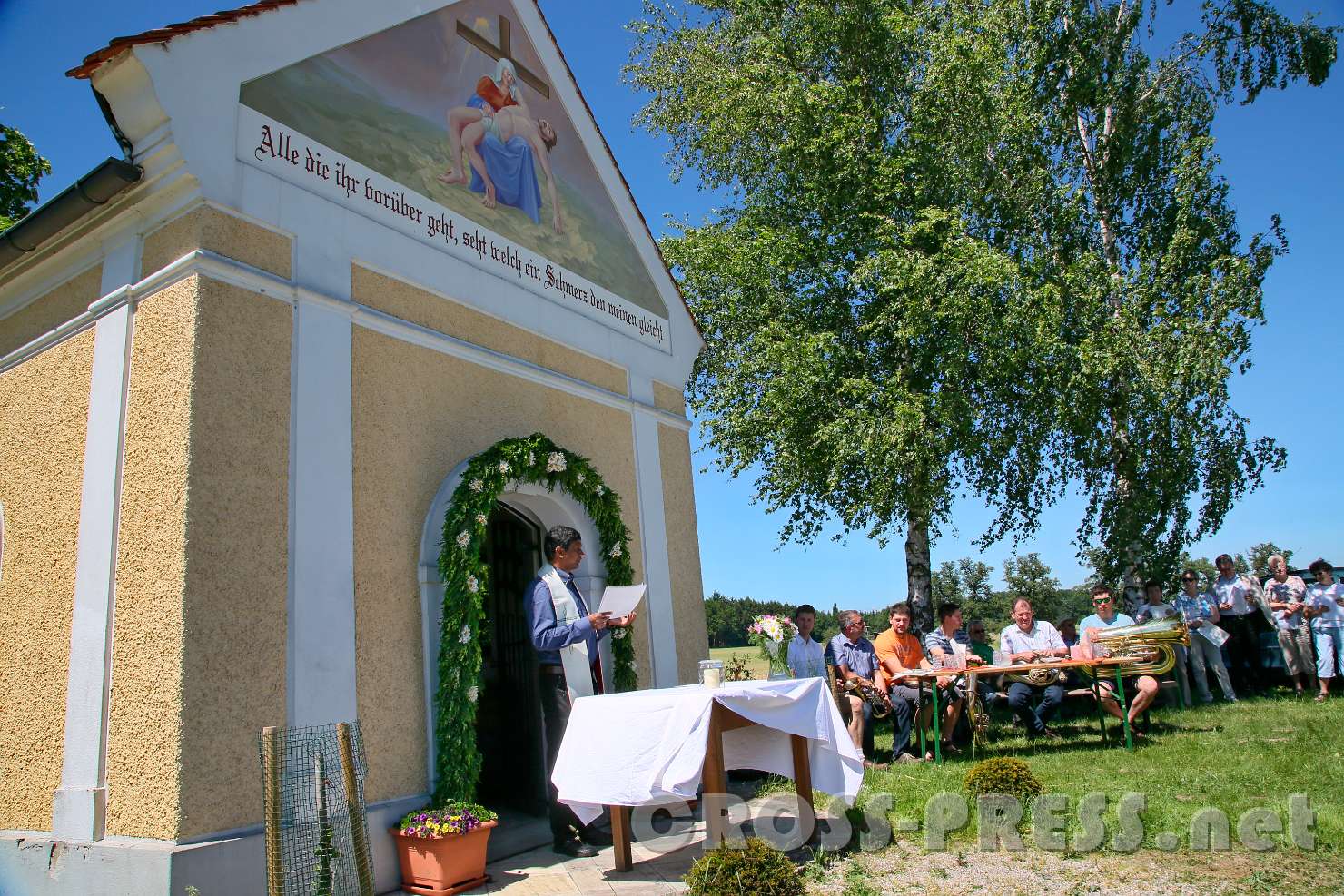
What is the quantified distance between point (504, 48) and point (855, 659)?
21.3ft

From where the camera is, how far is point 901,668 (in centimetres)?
845

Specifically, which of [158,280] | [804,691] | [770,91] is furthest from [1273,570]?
[158,280]

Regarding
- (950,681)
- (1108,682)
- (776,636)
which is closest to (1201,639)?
(1108,682)

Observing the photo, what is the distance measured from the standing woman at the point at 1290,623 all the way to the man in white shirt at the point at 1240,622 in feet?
1.15

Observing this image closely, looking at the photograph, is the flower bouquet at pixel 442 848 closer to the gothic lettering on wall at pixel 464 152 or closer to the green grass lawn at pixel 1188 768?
the green grass lawn at pixel 1188 768

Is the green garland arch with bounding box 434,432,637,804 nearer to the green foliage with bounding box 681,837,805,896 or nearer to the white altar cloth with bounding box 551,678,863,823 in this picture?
the white altar cloth with bounding box 551,678,863,823

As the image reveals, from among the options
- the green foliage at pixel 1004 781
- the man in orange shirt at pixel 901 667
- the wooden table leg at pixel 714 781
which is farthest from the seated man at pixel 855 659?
the wooden table leg at pixel 714 781

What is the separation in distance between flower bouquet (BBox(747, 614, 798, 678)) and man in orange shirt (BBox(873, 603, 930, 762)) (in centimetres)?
90

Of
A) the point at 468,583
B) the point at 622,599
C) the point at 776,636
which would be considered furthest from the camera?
the point at 776,636

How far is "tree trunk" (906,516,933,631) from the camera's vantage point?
577 inches

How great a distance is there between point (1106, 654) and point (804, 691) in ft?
13.6

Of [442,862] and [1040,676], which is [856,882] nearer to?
[442,862]

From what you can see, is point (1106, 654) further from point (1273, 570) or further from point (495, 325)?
point (495, 325)

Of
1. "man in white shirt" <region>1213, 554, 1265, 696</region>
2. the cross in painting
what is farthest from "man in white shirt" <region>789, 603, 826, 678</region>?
"man in white shirt" <region>1213, 554, 1265, 696</region>
